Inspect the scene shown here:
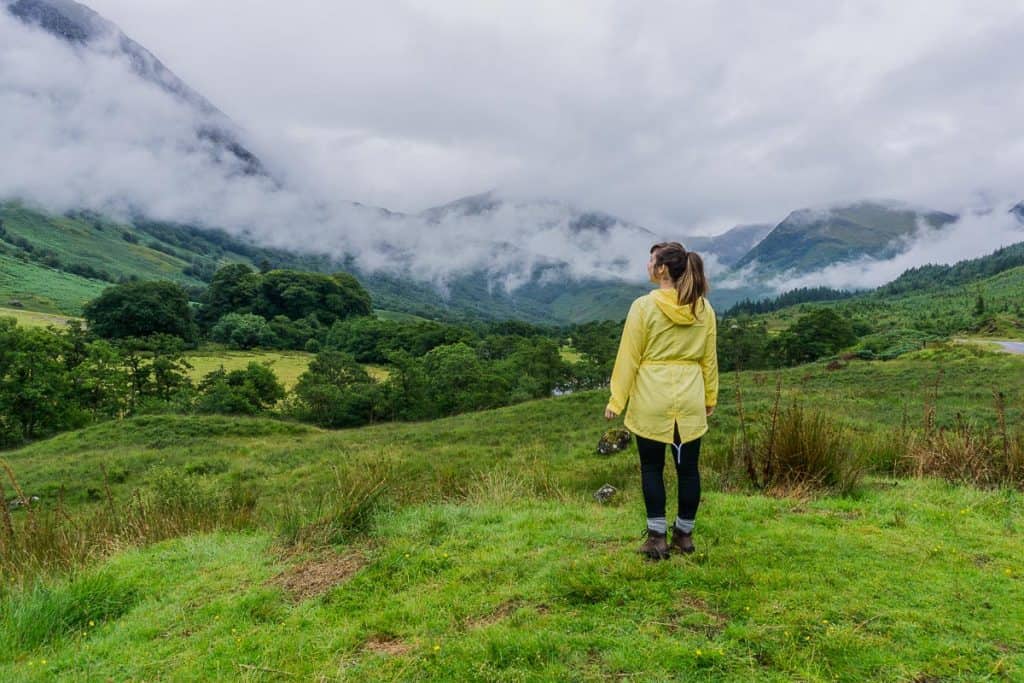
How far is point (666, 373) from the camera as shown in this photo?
399cm

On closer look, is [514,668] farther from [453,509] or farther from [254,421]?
[254,421]

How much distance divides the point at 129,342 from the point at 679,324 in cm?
5628

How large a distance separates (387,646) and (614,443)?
1482 cm

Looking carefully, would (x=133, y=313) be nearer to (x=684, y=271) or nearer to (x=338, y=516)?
(x=338, y=516)

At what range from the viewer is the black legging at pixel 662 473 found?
13.2 feet

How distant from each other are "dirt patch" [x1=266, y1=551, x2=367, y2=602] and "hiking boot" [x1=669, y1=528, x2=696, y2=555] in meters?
2.75

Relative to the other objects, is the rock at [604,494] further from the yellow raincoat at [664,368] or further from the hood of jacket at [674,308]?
the hood of jacket at [674,308]

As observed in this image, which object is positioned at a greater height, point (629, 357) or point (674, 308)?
point (674, 308)

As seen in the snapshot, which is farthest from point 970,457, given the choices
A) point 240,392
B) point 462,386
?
point 240,392

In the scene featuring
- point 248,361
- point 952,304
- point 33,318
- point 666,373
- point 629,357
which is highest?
point 952,304

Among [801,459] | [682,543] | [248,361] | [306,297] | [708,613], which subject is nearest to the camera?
[708,613]

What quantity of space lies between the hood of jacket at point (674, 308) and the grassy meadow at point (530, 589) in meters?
1.89

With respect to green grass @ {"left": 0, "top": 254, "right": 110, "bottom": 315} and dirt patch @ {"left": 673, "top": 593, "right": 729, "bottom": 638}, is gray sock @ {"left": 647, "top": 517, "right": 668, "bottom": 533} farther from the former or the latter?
green grass @ {"left": 0, "top": 254, "right": 110, "bottom": 315}

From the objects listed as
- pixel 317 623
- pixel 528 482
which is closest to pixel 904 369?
pixel 528 482
